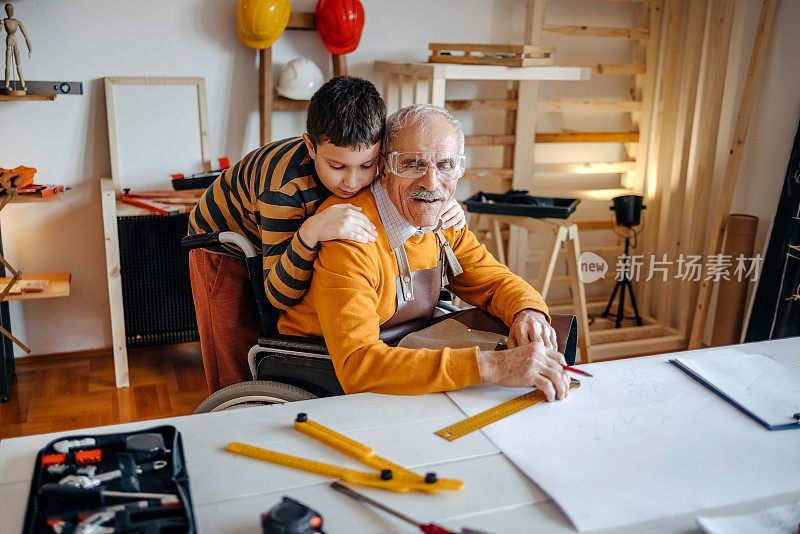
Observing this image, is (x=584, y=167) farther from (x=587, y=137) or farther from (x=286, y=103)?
(x=286, y=103)

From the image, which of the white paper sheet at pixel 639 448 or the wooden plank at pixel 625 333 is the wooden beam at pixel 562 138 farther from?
the white paper sheet at pixel 639 448

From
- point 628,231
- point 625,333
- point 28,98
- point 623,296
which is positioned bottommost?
point 625,333

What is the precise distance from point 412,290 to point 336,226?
32 centimetres

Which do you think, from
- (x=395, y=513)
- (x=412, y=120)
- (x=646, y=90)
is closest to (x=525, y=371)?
(x=395, y=513)

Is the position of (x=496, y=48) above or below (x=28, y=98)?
above

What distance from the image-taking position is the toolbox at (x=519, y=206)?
126 inches

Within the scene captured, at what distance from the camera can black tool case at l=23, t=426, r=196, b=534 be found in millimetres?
983

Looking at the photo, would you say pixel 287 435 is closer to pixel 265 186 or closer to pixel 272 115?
pixel 265 186

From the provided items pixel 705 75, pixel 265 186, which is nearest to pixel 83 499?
pixel 265 186

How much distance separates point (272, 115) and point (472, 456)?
9.12ft

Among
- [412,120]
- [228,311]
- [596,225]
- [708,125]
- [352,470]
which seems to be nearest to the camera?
[352,470]

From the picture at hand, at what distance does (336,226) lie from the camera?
1645mm

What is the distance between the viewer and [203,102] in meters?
3.55

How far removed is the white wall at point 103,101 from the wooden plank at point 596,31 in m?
0.43
